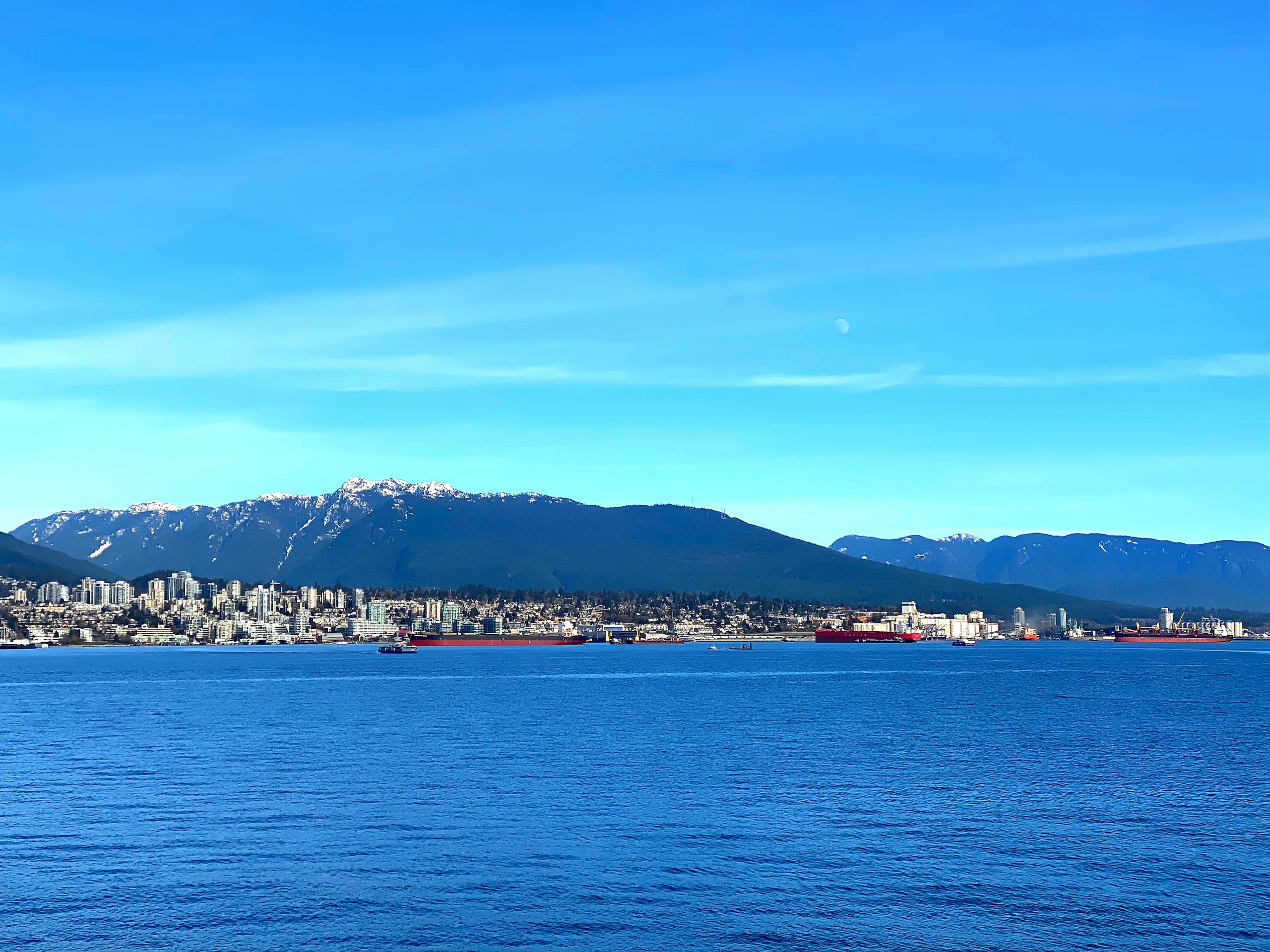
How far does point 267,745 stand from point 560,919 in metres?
55.7

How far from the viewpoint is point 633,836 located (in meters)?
54.6

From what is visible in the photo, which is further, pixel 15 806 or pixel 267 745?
pixel 267 745

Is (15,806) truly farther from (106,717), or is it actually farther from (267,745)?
(106,717)

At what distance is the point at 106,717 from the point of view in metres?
117

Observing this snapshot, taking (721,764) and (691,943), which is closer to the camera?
(691,943)

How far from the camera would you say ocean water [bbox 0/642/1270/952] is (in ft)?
132

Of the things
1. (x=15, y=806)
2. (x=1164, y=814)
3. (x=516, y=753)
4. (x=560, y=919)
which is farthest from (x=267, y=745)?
(x=1164, y=814)

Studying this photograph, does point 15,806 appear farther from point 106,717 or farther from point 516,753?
point 106,717

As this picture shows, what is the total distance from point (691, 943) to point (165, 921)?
18.3m

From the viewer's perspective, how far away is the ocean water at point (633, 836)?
40281 millimetres

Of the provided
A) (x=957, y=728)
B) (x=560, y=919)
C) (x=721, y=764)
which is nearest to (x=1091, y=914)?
(x=560, y=919)

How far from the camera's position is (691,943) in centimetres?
3856

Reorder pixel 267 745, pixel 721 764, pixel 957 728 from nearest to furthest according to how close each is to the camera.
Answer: pixel 721 764, pixel 267 745, pixel 957 728

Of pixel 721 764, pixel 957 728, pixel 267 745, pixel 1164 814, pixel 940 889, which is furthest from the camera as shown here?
pixel 957 728
